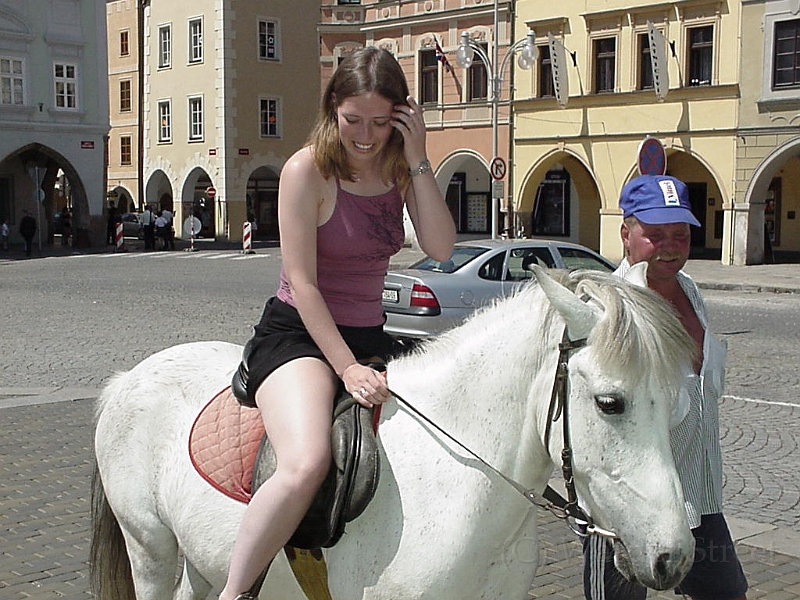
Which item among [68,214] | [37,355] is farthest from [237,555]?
[68,214]

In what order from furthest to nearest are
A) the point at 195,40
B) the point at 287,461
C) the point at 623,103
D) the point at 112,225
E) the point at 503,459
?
the point at 195,40 → the point at 112,225 → the point at 623,103 → the point at 287,461 → the point at 503,459

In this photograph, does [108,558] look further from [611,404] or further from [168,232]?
[168,232]

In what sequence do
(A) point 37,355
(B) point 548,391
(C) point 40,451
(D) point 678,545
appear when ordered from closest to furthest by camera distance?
(D) point 678,545 < (B) point 548,391 < (C) point 40,451 < (A) point 37,355

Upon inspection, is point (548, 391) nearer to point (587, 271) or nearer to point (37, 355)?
point (587, 271)

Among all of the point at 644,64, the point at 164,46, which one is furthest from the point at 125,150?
the point at 644,64

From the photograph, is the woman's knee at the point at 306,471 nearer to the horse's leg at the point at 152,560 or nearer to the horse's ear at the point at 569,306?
the horse's ear at the point at 569,306

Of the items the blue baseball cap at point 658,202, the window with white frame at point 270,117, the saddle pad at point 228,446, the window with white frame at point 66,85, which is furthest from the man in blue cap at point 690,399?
the window with white frame at point 270,117

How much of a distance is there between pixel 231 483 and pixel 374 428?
0.59 m

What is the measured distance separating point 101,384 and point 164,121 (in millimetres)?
42301

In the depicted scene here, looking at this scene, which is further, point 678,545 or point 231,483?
point 231,483

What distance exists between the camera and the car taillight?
43.4 ft

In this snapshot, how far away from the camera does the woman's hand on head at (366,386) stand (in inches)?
114

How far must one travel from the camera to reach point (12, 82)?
3881cm

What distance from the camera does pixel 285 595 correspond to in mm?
3197
